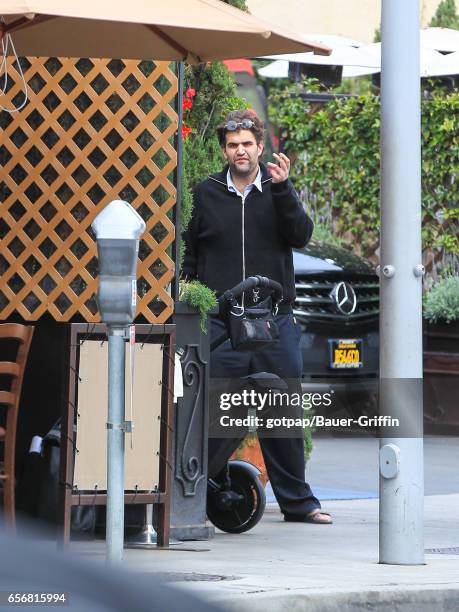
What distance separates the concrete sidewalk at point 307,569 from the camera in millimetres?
6059

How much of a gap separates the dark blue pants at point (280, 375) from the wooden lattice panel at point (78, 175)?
537 millimetres

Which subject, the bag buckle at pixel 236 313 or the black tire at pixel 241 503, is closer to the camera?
the bag buckle at pixel 236 313

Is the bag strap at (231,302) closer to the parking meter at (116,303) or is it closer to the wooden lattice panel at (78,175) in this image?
the wooden lattice panel at (78,175)

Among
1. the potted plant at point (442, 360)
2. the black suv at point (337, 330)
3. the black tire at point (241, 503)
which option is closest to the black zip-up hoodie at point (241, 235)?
the black tire at point (241, 503)

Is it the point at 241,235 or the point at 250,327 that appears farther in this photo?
the point at 241,235

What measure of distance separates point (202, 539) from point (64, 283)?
138 centimetres

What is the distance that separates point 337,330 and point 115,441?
714 cm

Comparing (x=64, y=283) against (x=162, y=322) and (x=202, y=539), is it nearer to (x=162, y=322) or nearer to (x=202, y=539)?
(x=162, y=322)

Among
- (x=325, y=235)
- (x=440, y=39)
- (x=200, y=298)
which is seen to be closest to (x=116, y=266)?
(x=200, y=298)

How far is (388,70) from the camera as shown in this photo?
7168 mm

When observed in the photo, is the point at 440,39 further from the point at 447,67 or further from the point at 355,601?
the point at 355,601

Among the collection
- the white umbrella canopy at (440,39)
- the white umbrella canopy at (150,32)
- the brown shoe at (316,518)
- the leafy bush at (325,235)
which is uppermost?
the white umbrella canopy at (440,39)

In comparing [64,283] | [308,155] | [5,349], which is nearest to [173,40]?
[64,283]

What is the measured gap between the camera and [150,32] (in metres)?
7.32
